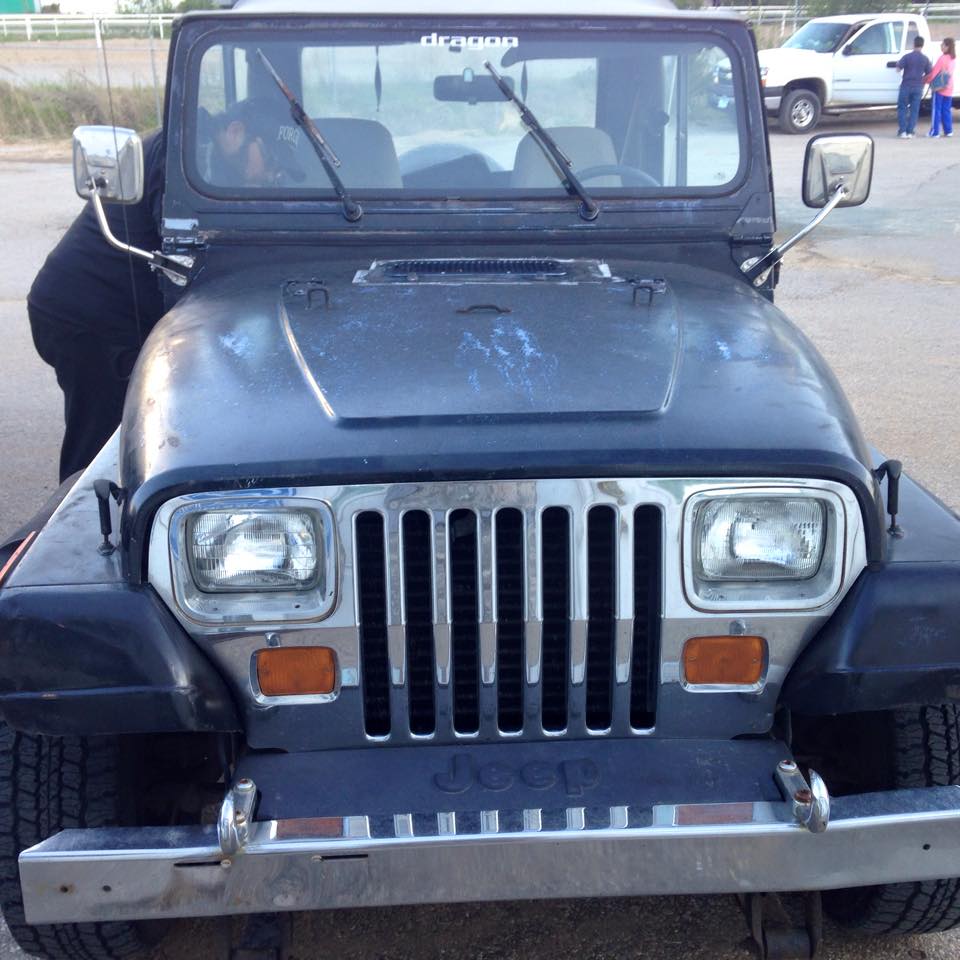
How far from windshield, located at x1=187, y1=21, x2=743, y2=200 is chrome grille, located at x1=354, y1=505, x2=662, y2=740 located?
1.38 meters

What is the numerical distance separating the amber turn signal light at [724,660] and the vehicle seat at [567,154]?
149 cm

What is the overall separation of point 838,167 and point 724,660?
1682 mm

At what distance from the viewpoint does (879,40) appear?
20.2m

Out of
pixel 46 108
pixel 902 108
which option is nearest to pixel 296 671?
pixel 902 108

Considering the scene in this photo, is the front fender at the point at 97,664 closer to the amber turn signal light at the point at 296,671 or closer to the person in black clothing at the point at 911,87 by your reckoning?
the amber turn signal light at the point at 296,671

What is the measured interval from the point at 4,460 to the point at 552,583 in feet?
14.1

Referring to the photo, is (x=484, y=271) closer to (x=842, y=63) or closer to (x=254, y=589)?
(x=254, y=589)

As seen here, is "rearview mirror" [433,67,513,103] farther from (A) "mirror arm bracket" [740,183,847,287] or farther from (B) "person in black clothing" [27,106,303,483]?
(B) "person in black clothing" [27,106,303,483]

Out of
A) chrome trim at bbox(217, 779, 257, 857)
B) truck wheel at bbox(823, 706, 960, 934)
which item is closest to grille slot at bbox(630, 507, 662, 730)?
truck wheel at bbox(823, 706, 960, 934)

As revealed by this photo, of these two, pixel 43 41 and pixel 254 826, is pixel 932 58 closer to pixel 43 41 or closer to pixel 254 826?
pixel 43 41

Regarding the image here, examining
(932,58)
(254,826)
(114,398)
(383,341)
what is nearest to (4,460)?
(114,398)

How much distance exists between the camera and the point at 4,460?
591 cm

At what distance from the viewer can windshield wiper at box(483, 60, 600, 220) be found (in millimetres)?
3348

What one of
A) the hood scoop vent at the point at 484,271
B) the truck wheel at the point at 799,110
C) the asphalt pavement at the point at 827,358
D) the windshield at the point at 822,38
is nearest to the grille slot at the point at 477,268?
the hood scoop vent at the point at 484,271
